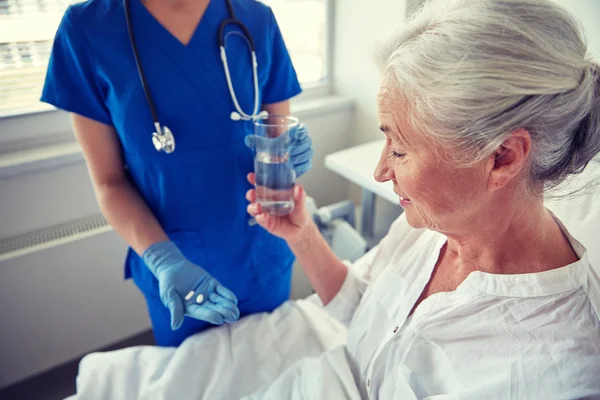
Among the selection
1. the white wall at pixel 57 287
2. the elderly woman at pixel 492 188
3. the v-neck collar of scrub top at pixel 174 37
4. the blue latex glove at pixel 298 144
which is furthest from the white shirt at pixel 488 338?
the white wall at pixel 57 287

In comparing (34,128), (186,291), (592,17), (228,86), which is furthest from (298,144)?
(34,128)

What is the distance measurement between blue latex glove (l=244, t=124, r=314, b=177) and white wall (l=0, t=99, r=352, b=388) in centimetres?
81

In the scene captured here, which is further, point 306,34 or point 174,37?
point 306,34

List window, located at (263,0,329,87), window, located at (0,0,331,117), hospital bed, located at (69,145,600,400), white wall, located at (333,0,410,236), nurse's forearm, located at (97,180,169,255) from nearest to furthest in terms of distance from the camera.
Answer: hospital bed, located at (69,145,600,400) → nurse's forearm, located at (97,180,169,255) → window, located at (0,0,331,117) → white wall, located at (333,0,410,236) → window, located at (263,0,329,87)

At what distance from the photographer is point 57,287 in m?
1.56

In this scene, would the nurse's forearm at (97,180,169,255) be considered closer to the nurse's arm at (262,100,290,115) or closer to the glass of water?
the glass of water

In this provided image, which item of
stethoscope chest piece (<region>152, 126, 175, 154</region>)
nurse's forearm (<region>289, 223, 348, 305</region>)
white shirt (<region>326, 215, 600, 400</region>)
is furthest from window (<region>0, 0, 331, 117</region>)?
white shirt (<region>326, 215, 600, 400</region>)

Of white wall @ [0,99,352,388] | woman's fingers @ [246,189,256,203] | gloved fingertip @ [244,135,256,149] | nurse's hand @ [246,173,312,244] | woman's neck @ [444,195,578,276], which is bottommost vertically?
white wall @ [0,99,352,388]

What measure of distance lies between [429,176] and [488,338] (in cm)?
29

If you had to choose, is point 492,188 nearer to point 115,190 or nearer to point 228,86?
point 228,86

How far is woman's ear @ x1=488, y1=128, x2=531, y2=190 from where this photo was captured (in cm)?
62

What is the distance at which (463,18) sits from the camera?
Answer: 611 mm

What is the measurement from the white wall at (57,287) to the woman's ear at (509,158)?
1350 mm

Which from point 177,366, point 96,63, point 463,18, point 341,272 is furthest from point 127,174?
point 463,18
